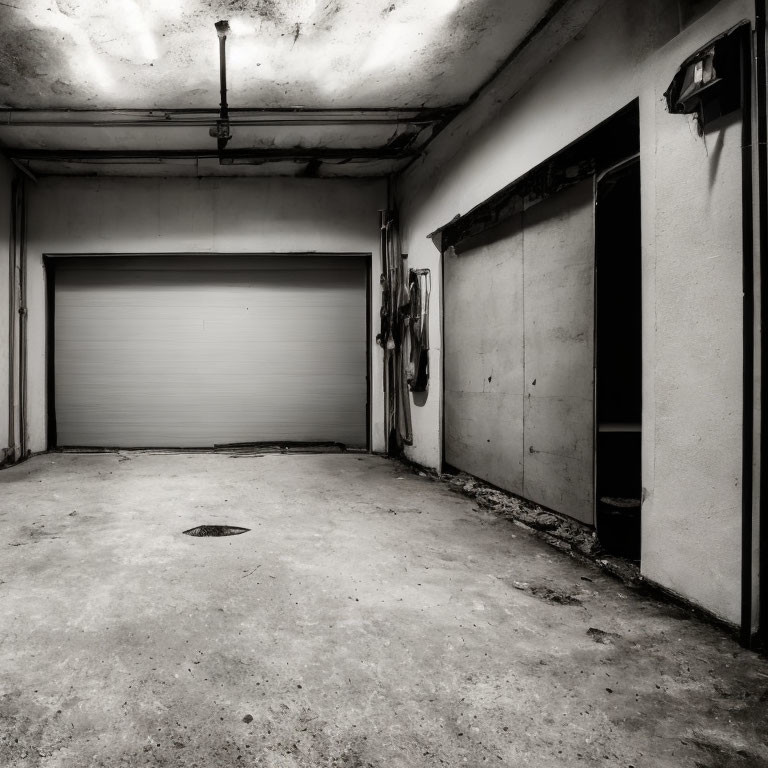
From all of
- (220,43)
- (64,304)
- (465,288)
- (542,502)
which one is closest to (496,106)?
(465,288)

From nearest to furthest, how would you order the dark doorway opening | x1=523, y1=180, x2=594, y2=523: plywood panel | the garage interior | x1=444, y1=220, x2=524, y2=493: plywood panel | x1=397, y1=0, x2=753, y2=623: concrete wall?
the garage interior < x1=397, y1=0, x2=753, y2=623: concrete wall < the dark doorway opening < x1=523, y1=180, x2=594, y2=523: plywood panel < x1=444, y1=220, x2=524, y2=493: plywood panel

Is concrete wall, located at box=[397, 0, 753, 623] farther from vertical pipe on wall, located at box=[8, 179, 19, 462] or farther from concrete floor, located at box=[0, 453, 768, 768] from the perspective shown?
vertical pipe on wall, located at box=[8, 179, 19, 462]

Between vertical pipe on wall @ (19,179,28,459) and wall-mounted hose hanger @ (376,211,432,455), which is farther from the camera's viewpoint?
vertical pipe on wall @ (19,179,28,459)

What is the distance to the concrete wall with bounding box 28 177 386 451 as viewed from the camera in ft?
17.7

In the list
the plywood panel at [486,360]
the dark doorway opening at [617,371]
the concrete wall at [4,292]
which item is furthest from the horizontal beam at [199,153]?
the dark doorway opening at [617,371]

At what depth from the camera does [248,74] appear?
3.54 meters

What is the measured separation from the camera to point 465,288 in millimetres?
4062

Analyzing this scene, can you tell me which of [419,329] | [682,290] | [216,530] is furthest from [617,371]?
[216,530]

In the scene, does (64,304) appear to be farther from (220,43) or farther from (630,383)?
(630,383)

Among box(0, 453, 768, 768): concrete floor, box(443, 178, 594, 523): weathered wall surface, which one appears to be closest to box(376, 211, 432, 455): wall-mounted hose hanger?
box(443, 178, 594, 523): weathered wall surface

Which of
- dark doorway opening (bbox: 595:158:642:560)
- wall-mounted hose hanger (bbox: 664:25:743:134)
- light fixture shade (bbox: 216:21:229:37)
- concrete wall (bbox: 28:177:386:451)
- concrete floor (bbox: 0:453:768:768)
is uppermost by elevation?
light fixture shade (bbox: 216:21:229:37)

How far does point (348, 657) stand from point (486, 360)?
2603 mm

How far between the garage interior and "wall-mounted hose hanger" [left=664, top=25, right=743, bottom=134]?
0.03 feet

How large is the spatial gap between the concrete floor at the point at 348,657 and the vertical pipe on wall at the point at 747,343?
0.20 m
